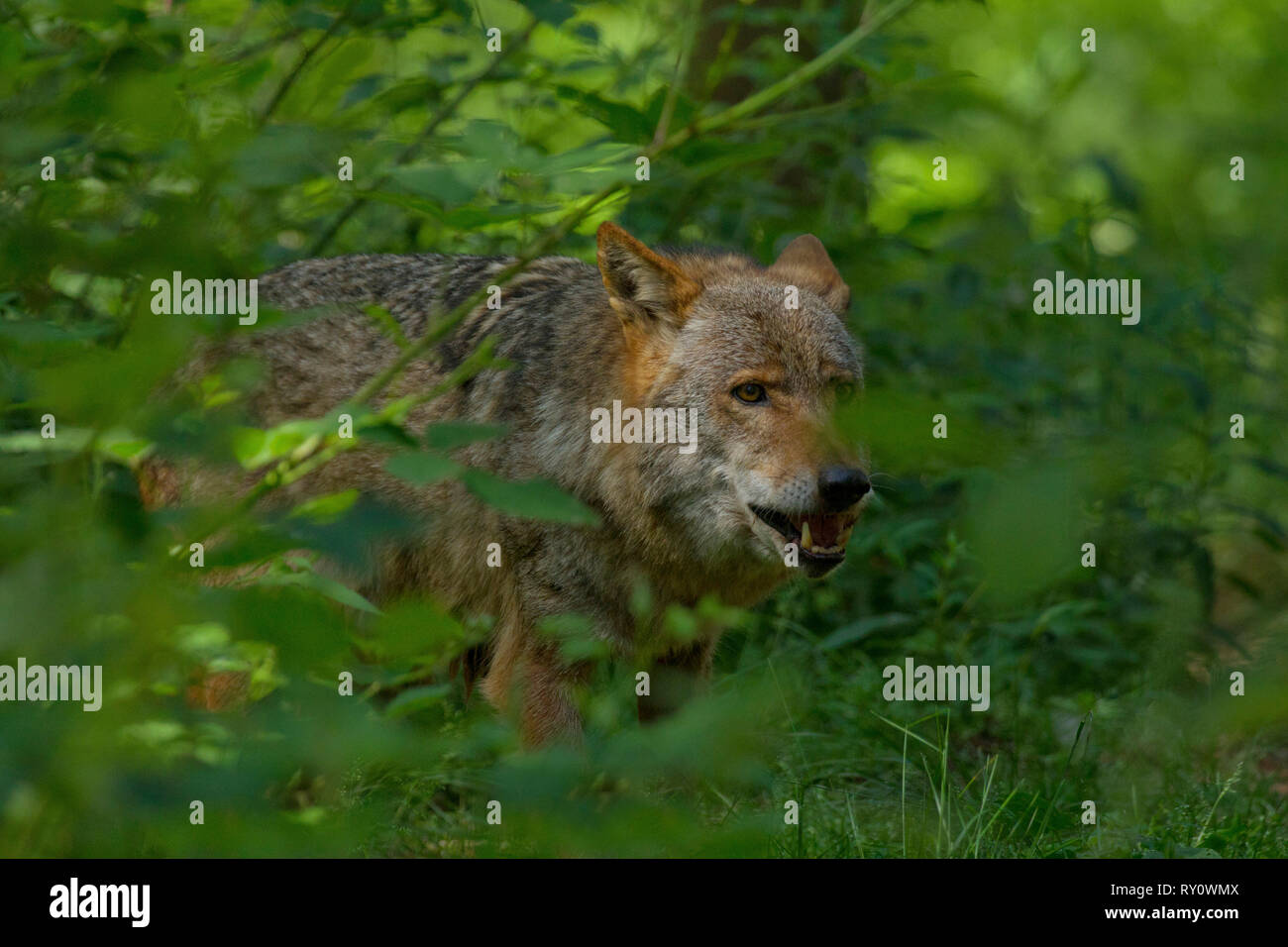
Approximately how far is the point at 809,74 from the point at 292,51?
6473 mm

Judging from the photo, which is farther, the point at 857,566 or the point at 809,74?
the point at 857,566

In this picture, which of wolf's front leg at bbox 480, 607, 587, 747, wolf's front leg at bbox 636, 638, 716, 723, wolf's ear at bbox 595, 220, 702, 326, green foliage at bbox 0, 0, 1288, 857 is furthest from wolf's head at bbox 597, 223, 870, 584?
wolf's front leg at bbox 480, 607, 587, 747

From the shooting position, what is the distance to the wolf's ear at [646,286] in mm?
5227

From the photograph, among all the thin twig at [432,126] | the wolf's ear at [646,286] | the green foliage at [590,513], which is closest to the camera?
the green foliage at [590,513]

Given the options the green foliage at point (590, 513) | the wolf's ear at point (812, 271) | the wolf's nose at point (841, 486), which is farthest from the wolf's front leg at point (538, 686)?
the wolf's ear at point (812, 271)

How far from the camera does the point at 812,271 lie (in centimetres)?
580

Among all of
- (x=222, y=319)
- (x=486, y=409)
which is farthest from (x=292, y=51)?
(x=222, y=319)

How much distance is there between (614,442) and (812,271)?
1.22m

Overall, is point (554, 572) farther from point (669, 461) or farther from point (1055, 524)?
point (1055, 524)

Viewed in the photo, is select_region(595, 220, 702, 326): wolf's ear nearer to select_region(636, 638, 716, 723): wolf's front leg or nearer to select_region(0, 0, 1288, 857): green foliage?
select_region(0, 0, 1288, 857): green foliage

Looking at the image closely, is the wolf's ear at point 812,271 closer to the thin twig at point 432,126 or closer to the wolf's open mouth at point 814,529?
the wolf's open mouth at point 814,529

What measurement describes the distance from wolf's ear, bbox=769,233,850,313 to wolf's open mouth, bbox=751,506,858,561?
3.62 feet

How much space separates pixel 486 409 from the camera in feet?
18.7

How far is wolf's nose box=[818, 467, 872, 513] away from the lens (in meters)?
4.63
